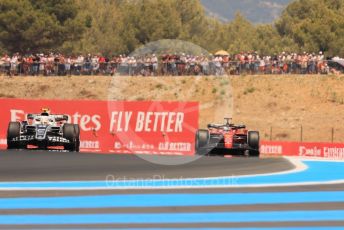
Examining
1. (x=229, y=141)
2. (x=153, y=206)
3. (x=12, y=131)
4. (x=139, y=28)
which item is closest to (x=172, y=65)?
(x=229, y=141)

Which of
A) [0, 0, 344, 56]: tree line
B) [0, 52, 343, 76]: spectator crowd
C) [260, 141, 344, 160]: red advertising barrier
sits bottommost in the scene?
[260, 141, 344, 160]: red advertising barrier

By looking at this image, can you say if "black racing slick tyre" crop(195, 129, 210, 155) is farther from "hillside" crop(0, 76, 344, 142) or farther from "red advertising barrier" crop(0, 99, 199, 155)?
"hillside" crop(0, 76, 344, 142)

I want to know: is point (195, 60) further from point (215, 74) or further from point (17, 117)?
point (17, 117)

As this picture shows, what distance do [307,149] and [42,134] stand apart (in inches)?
402

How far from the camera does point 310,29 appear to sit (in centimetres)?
6800

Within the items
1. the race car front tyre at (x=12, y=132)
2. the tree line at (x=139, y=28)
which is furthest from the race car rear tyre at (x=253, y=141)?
the tree line at (x=139, y=28)

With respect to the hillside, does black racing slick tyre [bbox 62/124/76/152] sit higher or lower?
lower

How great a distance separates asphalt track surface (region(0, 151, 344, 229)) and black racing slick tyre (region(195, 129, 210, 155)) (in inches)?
237

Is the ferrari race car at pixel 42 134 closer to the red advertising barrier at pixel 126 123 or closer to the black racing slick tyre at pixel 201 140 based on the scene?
the black racing slick tyre at pixel 201 140

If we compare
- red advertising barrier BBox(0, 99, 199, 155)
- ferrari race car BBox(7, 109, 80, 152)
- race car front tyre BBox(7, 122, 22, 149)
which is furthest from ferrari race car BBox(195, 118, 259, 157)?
race car front tyre BBox(7, 122, 22, 149)

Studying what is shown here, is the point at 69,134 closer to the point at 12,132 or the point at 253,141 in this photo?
the point at 12,132

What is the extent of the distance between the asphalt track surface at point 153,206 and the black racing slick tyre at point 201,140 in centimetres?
601

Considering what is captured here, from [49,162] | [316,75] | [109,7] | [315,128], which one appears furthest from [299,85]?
[109,7]

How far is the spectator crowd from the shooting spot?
44625mm
